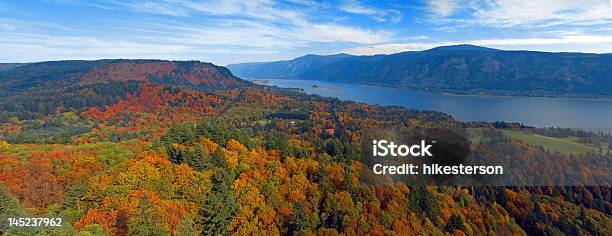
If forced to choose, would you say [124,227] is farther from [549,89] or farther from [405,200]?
[549,89]

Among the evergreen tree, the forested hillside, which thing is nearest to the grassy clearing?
the forested hillside

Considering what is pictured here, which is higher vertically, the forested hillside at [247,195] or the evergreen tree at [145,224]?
the evergreen tree at [145,224]

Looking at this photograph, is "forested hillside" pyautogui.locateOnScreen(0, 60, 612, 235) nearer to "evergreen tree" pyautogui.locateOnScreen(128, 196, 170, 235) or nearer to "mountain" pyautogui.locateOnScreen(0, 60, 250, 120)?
"evergreen tree" pyautogui.locateOnScreen(128, 196, 170, 235)

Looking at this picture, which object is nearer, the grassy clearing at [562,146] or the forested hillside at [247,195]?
the forested hillside at [247,195]

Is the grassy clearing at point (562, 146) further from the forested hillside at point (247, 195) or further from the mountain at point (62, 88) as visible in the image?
the mountain at point (62, 88)

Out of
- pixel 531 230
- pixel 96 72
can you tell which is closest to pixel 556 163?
pixel 531 230

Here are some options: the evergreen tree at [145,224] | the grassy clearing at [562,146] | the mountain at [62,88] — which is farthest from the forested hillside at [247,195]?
the mountain at [62,88]

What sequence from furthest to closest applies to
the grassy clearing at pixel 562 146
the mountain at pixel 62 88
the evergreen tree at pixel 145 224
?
the mountain at pixel 62 88 → the grassy clearing at pixel 562 146 → the evergreen tree at pixel 145 224

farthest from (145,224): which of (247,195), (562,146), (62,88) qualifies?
(62,88)

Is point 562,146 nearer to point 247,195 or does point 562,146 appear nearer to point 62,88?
point 247,195

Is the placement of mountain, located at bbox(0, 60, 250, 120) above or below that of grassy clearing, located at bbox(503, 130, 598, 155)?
above

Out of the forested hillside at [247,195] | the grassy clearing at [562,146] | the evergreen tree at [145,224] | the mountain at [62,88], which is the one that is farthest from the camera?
the mountain at [62,88]

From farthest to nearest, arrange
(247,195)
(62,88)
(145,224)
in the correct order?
(62,88) → (247,195) → (145,224)
